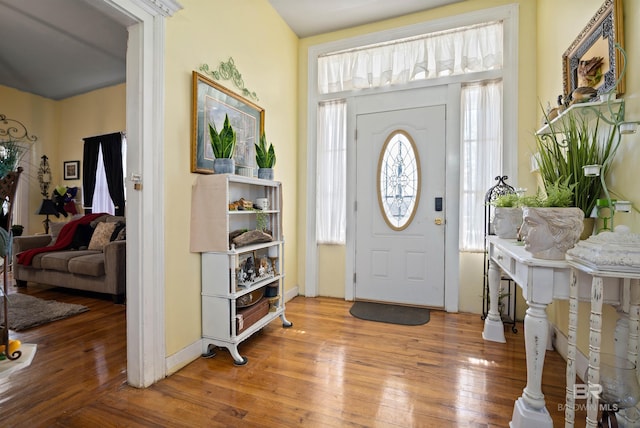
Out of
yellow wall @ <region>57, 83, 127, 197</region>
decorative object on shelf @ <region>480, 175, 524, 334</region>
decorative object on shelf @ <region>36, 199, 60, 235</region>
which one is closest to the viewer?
decorative object on shelf @ <region>480, 175, 524, 334</region>

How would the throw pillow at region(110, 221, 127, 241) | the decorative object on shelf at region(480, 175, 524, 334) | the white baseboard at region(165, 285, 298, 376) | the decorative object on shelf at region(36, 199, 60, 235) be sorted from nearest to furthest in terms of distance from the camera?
1. the white baseboard at region(165, 285, 298, 376)
2. the decorative object on shelf at region(480, 175, 524, 334)
3. the throw pillow at region(110, 221, 127, 241)
4. the decorative object on shelf at region(36, 199, 60, 235)

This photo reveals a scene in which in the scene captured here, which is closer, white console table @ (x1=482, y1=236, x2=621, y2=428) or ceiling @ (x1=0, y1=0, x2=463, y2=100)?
white console table @ (x1=482, y1=236, x2=621, y2=428)

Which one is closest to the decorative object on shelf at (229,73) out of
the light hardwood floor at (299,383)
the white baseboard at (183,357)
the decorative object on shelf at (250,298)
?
the decorative object on shelf at (250,298)

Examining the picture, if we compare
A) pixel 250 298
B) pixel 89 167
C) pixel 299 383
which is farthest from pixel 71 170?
pixel 299 383

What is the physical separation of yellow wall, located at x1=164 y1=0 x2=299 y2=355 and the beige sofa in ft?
5.65

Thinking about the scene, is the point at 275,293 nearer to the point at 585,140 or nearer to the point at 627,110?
the point at 585,140

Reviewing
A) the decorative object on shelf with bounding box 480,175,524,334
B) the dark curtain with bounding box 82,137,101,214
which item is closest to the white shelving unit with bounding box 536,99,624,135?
the decorative object on shelf with bounding box 480,175,524,334

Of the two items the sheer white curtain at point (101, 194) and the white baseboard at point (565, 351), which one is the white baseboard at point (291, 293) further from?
the sheer white curtain at point (101, 194)

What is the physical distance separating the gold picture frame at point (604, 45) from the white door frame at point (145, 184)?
2.44 metres

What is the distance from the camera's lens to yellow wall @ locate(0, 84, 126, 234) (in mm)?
4951

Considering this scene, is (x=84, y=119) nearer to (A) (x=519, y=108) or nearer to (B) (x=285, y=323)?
(B) (x=285, y=323)

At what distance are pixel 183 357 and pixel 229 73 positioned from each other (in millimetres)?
2151

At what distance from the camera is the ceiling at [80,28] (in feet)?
9.86

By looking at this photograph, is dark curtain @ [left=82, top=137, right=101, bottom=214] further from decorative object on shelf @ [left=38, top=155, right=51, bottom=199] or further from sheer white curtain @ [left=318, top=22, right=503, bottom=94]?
sheer white curtain @ [left=318, top=22, right=503, bottom=94]
